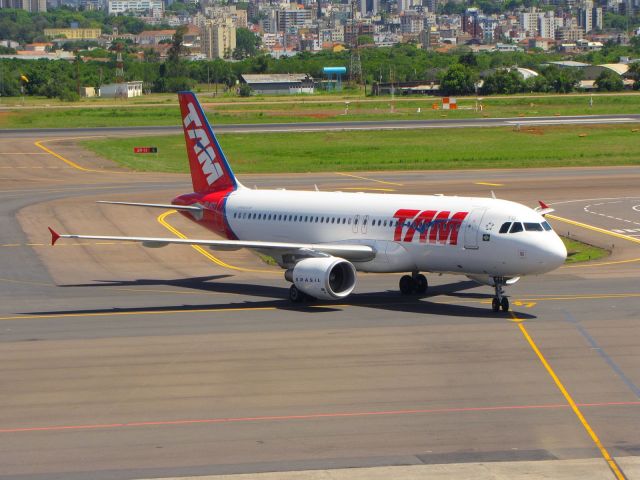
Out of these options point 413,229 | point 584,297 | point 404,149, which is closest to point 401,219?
point 413,229

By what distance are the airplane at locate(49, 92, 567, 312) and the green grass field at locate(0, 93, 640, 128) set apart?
104 meters

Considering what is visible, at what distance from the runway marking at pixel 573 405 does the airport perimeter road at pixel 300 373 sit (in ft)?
0.20

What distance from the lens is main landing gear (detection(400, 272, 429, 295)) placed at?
1940 inches

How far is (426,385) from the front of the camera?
33.9m

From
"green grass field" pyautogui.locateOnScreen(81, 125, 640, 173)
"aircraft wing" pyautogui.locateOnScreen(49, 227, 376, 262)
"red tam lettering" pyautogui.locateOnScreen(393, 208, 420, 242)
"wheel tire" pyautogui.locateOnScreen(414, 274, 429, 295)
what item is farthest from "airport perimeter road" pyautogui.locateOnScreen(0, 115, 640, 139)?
"red tam lettering" pyautogui.locateOnScreen(393, 208, 420, 242)

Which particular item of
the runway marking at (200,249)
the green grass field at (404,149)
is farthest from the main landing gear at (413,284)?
the green grass field at (404,149)

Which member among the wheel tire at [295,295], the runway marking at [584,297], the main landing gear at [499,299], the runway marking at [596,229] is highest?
the main landing gear at [499,299]

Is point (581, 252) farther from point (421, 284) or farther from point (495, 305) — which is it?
point (495, 305)

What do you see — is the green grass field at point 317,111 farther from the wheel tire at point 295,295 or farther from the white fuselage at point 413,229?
the wheel tire at point 295,295

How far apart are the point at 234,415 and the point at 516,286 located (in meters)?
23.0

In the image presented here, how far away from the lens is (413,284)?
162 feet

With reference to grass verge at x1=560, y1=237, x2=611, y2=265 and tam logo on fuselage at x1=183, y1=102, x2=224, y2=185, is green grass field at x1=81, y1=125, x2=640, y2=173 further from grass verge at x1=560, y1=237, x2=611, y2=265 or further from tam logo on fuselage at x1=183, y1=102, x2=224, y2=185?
tam logo on fuselage at x1=183, y1=102, x2=224, y2=185

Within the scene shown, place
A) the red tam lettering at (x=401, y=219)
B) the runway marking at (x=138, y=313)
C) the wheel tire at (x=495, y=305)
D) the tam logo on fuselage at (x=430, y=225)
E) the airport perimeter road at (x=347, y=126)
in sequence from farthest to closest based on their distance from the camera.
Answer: the airport perimeter road at (x=347, y=126)
the red tam lettering at (x=401, y=219)
the runway marking at (x=138, y=313)
the tam logo on fuselage at (x=430, y=225)
the wheel tire at (x=495, y=305)

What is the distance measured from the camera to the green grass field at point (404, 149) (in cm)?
10500
